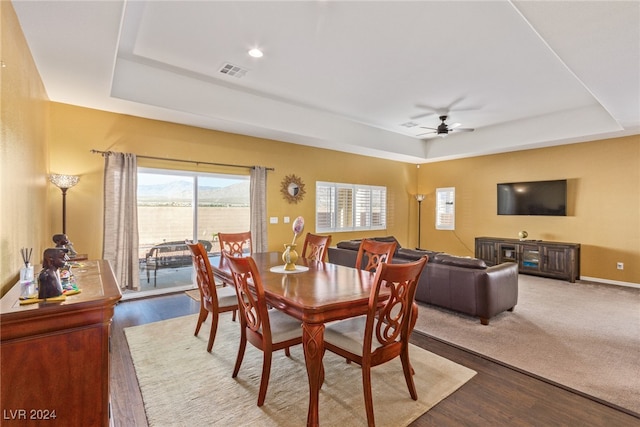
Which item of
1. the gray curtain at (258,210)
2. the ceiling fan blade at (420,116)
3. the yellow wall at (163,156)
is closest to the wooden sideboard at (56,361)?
the yellow wall at (163,156)

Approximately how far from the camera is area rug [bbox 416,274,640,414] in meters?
2.46

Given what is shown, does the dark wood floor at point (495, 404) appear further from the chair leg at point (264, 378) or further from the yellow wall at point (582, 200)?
the yellow wall at point (582, 200)

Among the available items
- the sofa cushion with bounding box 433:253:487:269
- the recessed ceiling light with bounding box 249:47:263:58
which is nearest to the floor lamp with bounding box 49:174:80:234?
the recessed ceiling light with bounding box 249:47:263:58

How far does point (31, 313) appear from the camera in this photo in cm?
128

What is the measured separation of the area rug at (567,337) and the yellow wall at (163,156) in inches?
135

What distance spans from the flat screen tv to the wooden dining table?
5603mm

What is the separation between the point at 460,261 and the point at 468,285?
298 mm

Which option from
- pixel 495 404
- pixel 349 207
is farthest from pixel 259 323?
pixel 349 207

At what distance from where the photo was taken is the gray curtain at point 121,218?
14.1 feet

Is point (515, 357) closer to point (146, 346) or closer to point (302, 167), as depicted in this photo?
point (146, 346)

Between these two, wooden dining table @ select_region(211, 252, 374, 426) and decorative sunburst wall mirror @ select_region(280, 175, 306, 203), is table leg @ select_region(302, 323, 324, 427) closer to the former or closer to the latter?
wooden dining table @ select_region(211, 252, 374, 426)

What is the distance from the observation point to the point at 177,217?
5.06 metres

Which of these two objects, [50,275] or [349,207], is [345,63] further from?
[349,207]

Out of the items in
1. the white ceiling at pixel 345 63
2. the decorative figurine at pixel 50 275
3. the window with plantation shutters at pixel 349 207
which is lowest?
the decorative figurine at pixel 50 275
